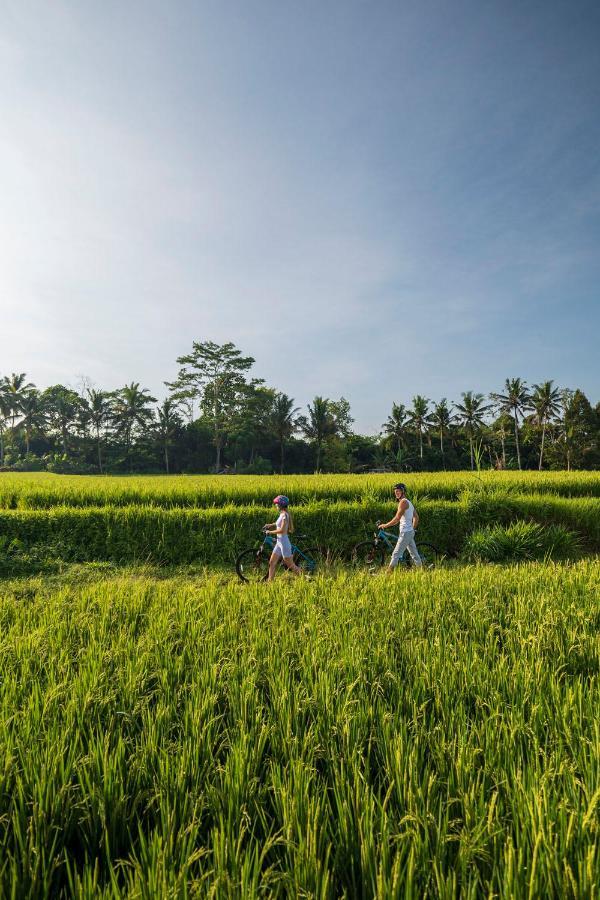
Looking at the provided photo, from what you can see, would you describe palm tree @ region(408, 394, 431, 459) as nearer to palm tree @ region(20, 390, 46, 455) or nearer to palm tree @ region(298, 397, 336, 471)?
palm tree @ region(298, 397, 336, 471)

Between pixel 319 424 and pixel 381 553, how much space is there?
1627 inches

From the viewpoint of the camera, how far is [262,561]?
28.7 ft

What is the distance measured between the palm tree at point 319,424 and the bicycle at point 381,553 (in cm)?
3956

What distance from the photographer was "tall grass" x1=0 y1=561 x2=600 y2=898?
133cm

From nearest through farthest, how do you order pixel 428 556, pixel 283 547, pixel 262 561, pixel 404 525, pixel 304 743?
→ pixel 304 743, pixel 283 547, pixel 404 525, pixel 262 561, pixel 428 556

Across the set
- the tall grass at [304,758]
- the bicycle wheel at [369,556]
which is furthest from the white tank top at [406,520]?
the tall grass at [304,758]

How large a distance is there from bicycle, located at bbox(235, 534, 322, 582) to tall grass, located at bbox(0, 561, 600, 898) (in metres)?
3.86

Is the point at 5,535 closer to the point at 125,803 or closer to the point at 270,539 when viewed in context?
the point at 270,539

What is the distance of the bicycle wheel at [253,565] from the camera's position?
7680mm

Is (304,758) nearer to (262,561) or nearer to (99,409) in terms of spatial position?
(262,561)

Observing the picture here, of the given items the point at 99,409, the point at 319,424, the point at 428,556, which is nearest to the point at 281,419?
the point at 319,424

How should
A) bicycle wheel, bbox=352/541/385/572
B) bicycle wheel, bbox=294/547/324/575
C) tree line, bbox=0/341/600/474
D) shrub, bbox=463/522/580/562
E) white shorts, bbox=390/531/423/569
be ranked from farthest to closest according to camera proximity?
tree line, bbox=0/341/600/474
shrub, bbox=463/522/580/562
bicycle wheel, bbox=352/541/385/572
bicycle wheel, bbox=294/547/324/575
white shorts, bbox=390/531/423/569

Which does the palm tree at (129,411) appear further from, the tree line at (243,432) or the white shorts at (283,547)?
the white shorts at (283,547)

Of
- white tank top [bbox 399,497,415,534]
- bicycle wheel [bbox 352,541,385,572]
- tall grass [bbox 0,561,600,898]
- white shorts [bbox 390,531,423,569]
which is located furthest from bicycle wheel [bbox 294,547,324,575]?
tall grass [bbox 0,561,600,898]
